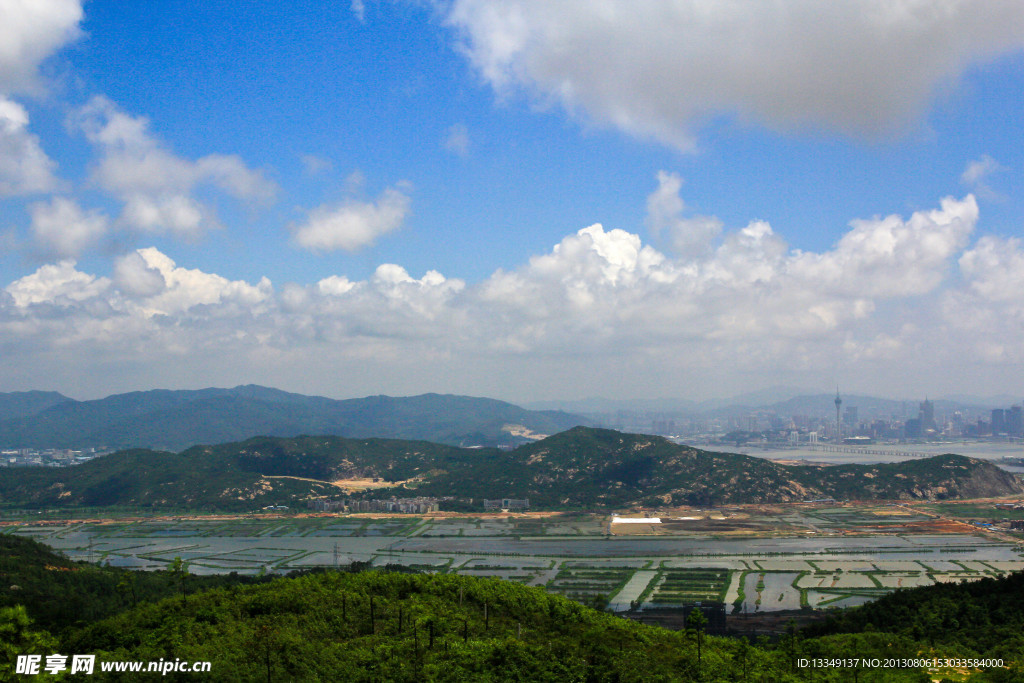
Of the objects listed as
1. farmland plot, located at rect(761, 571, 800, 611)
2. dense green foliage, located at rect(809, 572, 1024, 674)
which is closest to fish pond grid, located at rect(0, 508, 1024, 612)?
farmland plot, located at rect(761, 571, 800, 611)

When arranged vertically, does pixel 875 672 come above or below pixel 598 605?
above

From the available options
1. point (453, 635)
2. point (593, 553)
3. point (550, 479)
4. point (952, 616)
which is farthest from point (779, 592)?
point (550, 479)

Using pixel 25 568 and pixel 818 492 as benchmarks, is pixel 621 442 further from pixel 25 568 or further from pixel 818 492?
pixel 25 568

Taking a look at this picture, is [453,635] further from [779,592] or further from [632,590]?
[779,592]

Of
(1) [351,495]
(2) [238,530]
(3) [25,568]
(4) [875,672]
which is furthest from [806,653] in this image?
(1) [351,495]

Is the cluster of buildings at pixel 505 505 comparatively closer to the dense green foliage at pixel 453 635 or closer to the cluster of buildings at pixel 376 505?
the cluster of buildings at pixel 376 505

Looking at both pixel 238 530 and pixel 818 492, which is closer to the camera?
pixel 238 530

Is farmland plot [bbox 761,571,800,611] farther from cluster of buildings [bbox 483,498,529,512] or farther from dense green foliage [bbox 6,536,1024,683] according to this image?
cluster of buildings [bbox 483,498,529,512]

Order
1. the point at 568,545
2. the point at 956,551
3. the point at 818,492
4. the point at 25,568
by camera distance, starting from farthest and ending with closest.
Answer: the point at 818,492, the point at 568,545, the point at 956,551, the point at 25,568
